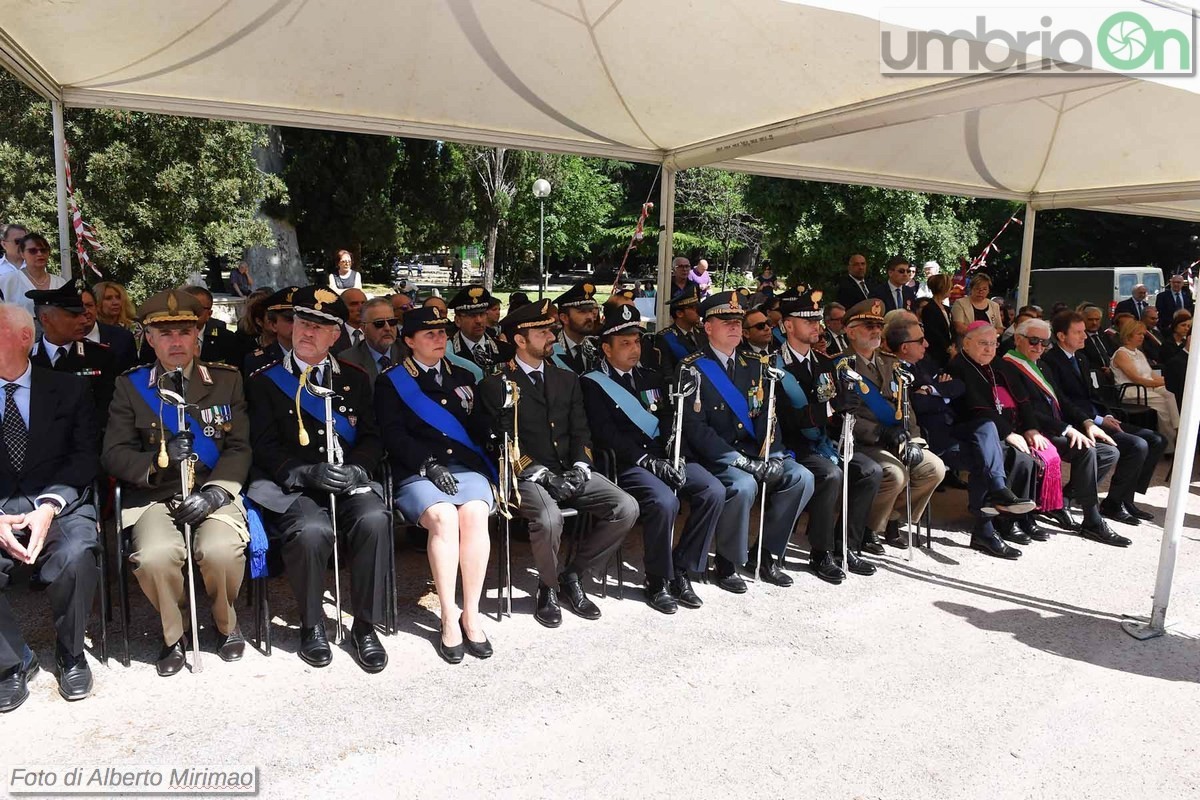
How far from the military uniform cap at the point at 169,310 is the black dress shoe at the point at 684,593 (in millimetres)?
2592

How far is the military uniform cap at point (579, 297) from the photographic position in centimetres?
579

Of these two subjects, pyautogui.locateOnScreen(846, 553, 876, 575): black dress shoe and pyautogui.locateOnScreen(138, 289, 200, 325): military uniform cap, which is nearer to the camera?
pyautogui.locateOnScreen(138, 289, 200, 325): military uniform cap

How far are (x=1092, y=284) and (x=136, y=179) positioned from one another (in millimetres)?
19569

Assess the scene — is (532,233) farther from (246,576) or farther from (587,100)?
(246,576)

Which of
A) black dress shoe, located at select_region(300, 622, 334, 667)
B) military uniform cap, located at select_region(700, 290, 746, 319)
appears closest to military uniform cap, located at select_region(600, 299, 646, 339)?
military uniform cap, located at select_region(700, 290, 746, 319)

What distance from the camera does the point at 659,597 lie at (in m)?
4.16

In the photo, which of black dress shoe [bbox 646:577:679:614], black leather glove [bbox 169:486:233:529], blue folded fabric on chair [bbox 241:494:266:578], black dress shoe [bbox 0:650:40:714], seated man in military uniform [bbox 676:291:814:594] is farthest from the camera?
seated man in military uniform [bbox 676:291:814:594]

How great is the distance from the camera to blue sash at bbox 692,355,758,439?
15.3 feet

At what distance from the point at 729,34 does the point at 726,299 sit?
1.49m

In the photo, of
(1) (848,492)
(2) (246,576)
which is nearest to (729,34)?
(1) (848,492)

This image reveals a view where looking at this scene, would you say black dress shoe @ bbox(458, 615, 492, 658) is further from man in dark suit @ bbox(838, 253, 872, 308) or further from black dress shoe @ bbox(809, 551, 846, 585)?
man in dark suit @ bbox(838, 253, 872, 308)

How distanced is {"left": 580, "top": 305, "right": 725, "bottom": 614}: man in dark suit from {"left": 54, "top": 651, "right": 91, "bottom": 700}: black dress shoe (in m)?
2.43

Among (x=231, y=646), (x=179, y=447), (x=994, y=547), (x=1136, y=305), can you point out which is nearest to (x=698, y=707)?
(x=231, y=646)

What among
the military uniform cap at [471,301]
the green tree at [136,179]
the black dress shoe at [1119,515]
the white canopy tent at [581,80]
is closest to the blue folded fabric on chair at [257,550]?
the military uniform cap at [471,301]
